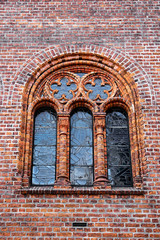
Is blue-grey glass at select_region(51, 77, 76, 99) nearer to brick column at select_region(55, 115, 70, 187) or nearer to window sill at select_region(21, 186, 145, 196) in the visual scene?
brick column at select_region(55, 115, 70, 187)

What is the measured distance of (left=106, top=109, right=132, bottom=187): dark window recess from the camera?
307 inches

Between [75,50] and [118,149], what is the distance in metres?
2.47

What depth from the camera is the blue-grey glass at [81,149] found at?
779 centimetres

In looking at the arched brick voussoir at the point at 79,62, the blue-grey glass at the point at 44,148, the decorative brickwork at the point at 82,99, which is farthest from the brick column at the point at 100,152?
the arched brick voussoir at the point at 79,62

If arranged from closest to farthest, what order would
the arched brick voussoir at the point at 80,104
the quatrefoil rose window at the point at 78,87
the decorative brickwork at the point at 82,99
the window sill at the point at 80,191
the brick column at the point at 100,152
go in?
the window sill at the point at 80,191, the brick column at the point at 100,152, the decorative brickwork at the point at 82,99, the arched brick voussoir at the point at 80,104, the quatrefoil rose window at the point at 78,87

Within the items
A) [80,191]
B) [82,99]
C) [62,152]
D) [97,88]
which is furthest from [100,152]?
[97,88]

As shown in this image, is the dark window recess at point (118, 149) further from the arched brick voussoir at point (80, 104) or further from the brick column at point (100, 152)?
the arched brick voussoir at point (80, 104)

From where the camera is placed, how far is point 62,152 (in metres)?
7.82

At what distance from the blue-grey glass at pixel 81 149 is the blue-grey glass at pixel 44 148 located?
15.9 inches

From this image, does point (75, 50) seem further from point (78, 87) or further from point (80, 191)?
point (80, 191)

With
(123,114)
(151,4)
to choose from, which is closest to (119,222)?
(123,114)

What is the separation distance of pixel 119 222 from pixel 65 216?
0.99 m

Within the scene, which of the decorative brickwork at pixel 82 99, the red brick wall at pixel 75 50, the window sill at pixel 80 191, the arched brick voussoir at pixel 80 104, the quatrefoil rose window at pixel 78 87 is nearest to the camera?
the red brick wall at pixel 75 50

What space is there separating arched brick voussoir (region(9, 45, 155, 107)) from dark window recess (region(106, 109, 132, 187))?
746 millimetres
